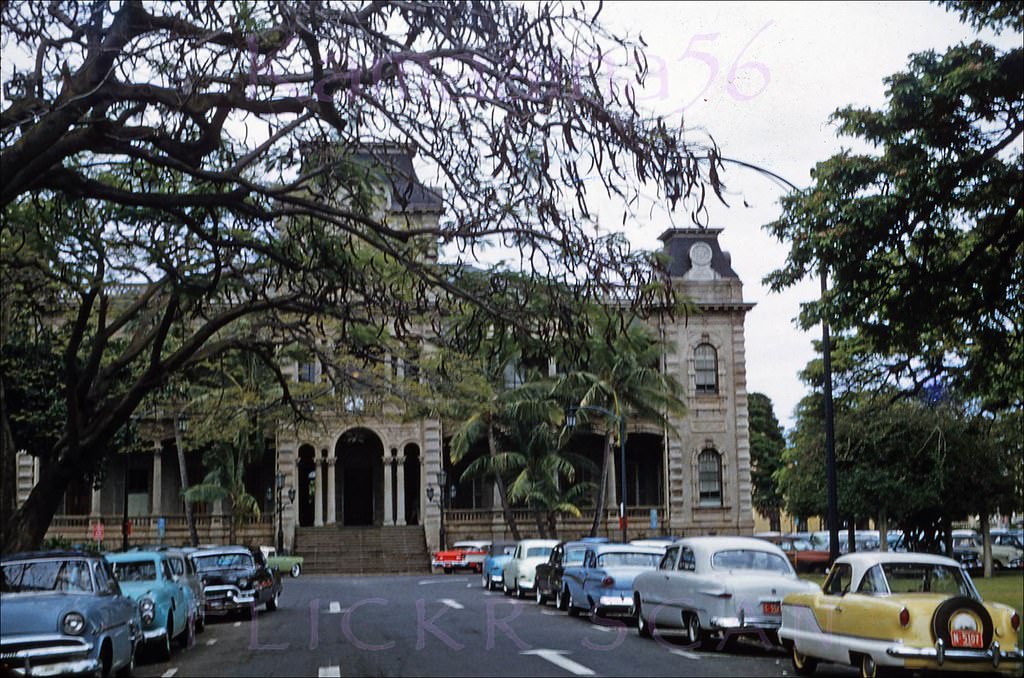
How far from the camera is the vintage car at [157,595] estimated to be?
18.5 metres

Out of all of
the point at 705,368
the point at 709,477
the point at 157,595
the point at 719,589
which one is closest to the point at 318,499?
the point at 709,477

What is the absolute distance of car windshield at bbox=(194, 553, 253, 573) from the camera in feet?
91.5

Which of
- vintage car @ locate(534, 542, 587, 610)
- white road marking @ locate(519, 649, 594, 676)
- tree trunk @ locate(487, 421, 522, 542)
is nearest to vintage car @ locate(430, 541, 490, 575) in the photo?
tree trunk @ locate(487, 421, 522, 542)

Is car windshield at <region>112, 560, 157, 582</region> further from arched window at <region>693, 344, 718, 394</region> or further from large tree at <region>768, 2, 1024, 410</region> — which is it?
arched window at <region>693, 344, 718, 394</region>

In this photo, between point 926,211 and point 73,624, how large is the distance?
1159 cm

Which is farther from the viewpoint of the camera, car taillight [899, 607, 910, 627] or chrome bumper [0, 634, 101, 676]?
chrome bumper [0, 634, 101, 676]

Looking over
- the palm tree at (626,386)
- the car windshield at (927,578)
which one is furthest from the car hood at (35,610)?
the palm tree at (626,386)

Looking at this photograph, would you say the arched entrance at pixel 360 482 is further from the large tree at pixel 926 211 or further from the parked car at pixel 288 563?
the large tree at pixel 926 211

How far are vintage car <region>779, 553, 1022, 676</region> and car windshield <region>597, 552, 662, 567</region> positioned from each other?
368 inches

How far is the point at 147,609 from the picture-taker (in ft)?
60.5

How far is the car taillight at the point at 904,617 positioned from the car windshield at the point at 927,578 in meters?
0.78

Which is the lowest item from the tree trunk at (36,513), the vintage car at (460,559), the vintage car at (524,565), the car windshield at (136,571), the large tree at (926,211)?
the vintage car at (460,559)

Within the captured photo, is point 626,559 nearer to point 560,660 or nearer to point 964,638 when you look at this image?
point 560,660

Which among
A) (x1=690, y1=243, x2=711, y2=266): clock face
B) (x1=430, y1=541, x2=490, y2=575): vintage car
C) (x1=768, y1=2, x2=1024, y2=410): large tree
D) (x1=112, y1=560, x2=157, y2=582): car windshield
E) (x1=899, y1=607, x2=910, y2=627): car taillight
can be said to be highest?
(x1=690, y1=243, x2=711, y2=266): clock face
